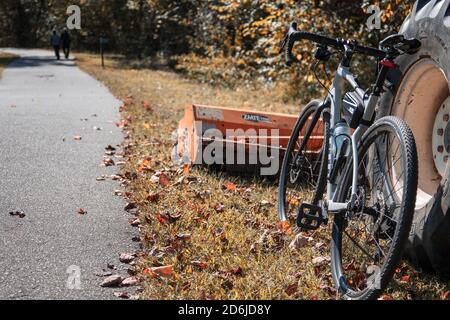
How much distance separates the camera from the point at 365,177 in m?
3.23

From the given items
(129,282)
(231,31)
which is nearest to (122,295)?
(129,282)

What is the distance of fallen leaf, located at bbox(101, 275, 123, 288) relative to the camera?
3.16 meters

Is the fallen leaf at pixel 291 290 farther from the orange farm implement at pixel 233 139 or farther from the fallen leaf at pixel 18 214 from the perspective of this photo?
the orange farm implement at pixel 233 139

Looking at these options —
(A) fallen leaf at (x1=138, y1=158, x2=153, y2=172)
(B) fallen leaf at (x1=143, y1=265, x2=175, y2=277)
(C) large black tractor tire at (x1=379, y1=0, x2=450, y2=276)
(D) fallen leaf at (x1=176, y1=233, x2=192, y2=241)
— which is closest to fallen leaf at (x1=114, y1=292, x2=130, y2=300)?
(B) fallen leaf at (x1=143, y1=265, x2=175, y2=277)

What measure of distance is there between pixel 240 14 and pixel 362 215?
1208 centimetres

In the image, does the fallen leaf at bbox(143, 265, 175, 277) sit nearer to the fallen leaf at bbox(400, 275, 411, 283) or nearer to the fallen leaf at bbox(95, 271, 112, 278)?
the fallen leaf at bbox(95, 271, 112, 278)

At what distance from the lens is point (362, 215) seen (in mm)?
3184

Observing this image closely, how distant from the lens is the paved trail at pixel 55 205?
325 cm

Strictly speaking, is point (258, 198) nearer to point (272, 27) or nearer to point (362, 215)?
point (362, 215)

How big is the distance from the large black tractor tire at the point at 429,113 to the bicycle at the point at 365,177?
0.13 m

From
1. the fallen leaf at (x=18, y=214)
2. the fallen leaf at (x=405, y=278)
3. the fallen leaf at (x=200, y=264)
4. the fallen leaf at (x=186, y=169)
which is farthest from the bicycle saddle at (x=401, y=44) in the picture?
the fallen leaf at (x=18, y=214)

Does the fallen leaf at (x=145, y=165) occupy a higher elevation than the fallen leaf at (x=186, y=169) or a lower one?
lower

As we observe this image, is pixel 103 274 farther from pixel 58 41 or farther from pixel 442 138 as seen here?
pixel 58 41
